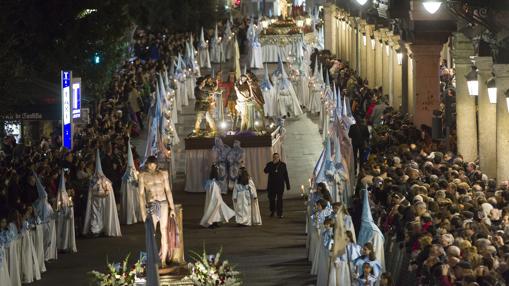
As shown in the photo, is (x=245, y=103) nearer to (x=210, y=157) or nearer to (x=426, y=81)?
(x=210, y=157)

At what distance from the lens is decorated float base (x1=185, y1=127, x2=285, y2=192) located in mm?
35188

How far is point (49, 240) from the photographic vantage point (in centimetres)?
2662

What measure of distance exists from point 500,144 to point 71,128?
40.5ft

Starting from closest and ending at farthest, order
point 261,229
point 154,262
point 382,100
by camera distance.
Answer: point 154,262 < point 261,229 < point 382,100

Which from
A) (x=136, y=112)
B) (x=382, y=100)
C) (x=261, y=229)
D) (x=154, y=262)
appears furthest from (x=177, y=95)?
(x=154, y=262)

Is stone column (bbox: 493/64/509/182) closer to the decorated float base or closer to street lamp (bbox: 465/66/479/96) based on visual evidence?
street lamp (bbox: 465/66/479/96)

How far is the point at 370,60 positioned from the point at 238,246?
1141 inches

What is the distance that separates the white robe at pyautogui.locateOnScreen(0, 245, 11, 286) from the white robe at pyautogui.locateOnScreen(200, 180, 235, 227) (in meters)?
7.16

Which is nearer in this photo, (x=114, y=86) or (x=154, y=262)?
(x=154, y=262)

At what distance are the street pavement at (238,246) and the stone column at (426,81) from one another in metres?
4.12

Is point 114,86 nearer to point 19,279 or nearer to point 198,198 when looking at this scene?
point 198,198

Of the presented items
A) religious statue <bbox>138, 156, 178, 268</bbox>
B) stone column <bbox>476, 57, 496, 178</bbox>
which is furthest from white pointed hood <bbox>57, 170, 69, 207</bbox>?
stone column <bbox>476, 57, 496, 178</bbox>

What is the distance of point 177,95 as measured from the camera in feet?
154

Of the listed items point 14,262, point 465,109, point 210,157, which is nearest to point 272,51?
point 210,157
